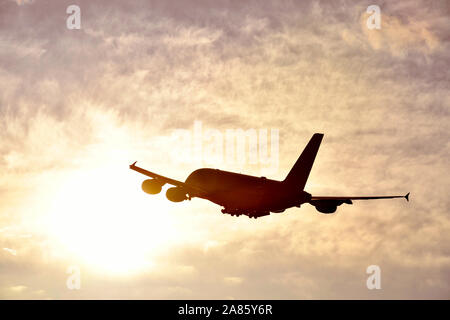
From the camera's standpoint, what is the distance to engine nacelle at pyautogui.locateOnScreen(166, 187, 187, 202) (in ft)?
247

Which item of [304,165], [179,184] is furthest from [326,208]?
[179,184]

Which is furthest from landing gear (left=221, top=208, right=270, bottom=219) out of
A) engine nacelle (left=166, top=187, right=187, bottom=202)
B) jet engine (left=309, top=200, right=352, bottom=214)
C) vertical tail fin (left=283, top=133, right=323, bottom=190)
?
jet engine (left=309, top=200, right=352, bottom=214)

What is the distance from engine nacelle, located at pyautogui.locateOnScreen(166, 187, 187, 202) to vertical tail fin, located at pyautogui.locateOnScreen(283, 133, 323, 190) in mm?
14262

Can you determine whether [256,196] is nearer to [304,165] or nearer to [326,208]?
[304,165]

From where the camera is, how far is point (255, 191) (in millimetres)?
73812

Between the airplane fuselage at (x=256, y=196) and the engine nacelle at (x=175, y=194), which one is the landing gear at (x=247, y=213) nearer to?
the airplane fuselage at (x=256, y=196)

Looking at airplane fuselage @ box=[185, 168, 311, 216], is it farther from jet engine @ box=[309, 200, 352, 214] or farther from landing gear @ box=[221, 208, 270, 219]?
jet engine @ box=[309, 200, 352, 214]

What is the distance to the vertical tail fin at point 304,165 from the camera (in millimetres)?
73750

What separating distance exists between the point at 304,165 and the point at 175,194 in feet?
58.8

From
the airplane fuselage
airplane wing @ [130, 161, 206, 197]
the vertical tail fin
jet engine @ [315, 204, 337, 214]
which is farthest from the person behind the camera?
jet engine @ [315, 204, 337, 214]

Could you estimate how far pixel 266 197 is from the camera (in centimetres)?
7331

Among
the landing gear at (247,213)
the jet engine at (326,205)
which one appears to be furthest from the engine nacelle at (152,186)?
the jet engine at (326,205)

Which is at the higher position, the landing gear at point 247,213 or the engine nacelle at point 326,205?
the engine nacelle at point 326,205
